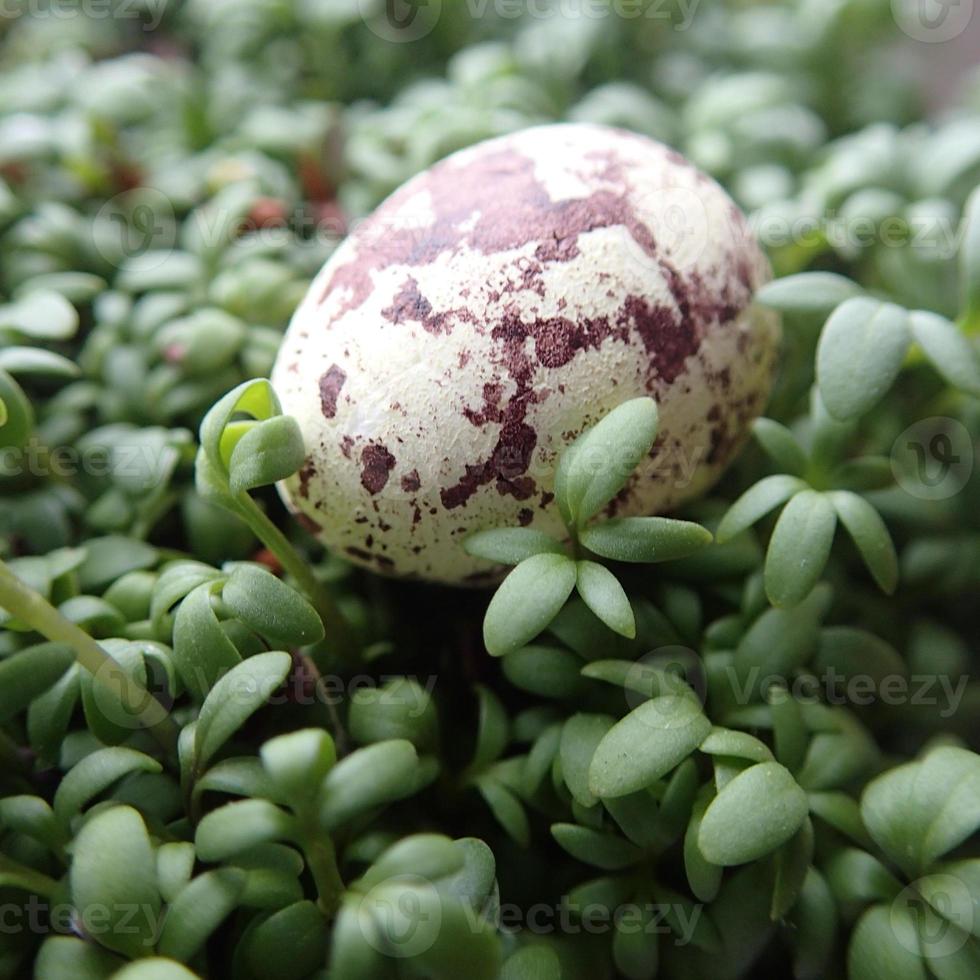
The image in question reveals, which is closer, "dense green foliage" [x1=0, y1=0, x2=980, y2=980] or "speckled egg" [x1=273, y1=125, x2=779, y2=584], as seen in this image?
"dense green foliage" [x1=0, y1=0, x2=980, y2=980]

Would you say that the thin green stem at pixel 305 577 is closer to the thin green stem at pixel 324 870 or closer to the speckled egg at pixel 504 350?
the speckled egg at pixel 504 350

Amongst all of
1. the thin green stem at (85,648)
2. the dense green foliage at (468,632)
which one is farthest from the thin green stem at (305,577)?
the thin green stem at (85,648)

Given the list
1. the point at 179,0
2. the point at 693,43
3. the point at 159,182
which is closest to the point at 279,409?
the point at 159,182

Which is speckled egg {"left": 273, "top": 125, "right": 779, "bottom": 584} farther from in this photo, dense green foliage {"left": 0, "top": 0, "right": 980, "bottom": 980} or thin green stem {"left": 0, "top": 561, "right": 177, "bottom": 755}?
thin green stem {"left": 0, "top": 561, "right": 177, "bottom": 755}

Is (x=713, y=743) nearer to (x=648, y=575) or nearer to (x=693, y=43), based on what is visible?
(x=648, y=575)

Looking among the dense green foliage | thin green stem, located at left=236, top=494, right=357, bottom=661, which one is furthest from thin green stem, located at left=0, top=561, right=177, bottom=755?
thin green stem, located at left=236, top=494, right=357, bottom=661

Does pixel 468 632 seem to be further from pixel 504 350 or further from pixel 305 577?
pixel 504 350
